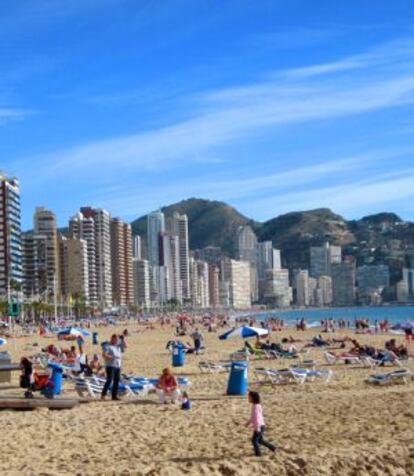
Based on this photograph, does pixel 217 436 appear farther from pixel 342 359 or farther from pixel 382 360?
pixel 342 359

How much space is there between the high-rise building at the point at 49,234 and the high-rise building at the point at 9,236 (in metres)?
20.5

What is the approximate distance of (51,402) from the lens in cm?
1486

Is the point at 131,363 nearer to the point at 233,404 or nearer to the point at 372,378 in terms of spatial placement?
the point at 372,378

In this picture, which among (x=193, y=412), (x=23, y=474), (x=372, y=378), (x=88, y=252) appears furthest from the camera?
(x=88, y=252)

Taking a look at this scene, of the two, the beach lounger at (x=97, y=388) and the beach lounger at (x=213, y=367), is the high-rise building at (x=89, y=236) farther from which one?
the beach lounger at (x=97, y=388)

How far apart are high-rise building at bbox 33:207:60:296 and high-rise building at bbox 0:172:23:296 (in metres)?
20.5

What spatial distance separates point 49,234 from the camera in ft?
547

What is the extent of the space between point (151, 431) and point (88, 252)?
171m

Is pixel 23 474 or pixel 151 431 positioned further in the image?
pixel 151 431

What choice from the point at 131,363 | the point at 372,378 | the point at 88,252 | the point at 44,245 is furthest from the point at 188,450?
the point at 88,252

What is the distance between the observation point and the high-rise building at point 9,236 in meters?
132

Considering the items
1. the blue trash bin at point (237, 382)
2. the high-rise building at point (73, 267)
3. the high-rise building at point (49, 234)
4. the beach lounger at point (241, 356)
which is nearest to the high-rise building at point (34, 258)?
the high-rise building at point (49, 234)

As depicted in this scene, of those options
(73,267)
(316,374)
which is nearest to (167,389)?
(316,374)

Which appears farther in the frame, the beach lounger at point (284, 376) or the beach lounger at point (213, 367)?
the beach lounger at point (213, 367)
